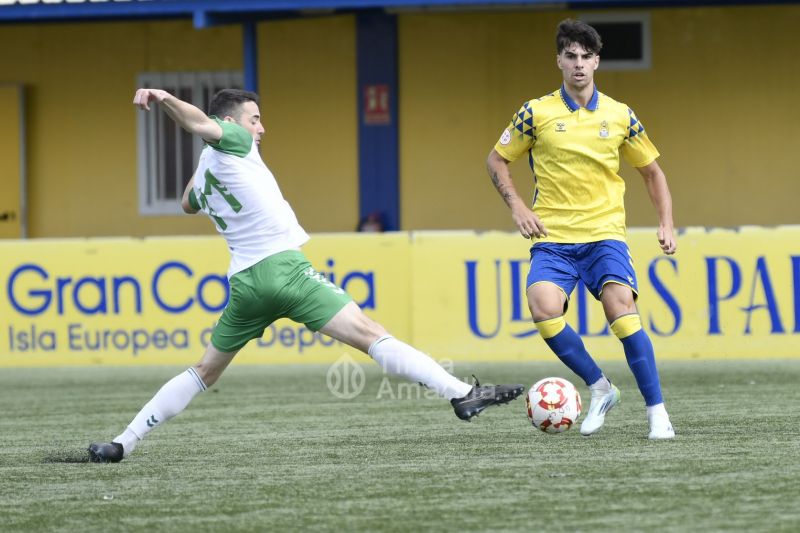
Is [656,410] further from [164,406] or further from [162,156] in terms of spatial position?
[162,156]

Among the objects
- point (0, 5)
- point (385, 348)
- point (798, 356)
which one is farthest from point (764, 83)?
point (385, 348)

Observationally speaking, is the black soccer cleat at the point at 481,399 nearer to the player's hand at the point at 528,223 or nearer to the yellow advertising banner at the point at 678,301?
the player's hand at the point at 528,223

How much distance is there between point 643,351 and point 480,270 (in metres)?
4.97

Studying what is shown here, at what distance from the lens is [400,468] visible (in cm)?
646

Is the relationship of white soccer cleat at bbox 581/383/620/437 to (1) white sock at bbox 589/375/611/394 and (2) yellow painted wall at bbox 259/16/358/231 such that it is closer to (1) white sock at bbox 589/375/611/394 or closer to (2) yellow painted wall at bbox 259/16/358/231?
(1) white sock at bbox 589/375/611/394

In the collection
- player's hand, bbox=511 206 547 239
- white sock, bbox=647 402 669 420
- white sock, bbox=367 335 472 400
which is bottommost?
white sock, bbox=647 402 669 420

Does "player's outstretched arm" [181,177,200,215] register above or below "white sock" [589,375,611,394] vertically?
above

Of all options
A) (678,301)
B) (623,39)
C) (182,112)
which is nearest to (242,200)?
(182,112)

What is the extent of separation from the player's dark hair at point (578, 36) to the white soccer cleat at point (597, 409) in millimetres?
1647

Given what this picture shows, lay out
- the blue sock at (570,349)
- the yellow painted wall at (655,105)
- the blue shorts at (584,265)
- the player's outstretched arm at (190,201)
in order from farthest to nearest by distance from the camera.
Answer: the yellow painted wall at (655,105)
the blue sock at (570,349)
the blue shorts at (584,265)
the player's outstretched arm at (190,201)

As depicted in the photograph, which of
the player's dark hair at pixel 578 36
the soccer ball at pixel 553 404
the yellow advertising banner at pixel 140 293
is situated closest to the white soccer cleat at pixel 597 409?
the soccer ball at pixel 553 404

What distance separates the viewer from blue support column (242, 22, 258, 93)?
49.8ft

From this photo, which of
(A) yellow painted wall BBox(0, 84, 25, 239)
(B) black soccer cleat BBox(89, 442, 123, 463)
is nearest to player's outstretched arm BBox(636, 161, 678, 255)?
(B) black soccer cleat BBox(89, 442, 123, 463)

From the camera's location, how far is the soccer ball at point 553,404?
722 cm
